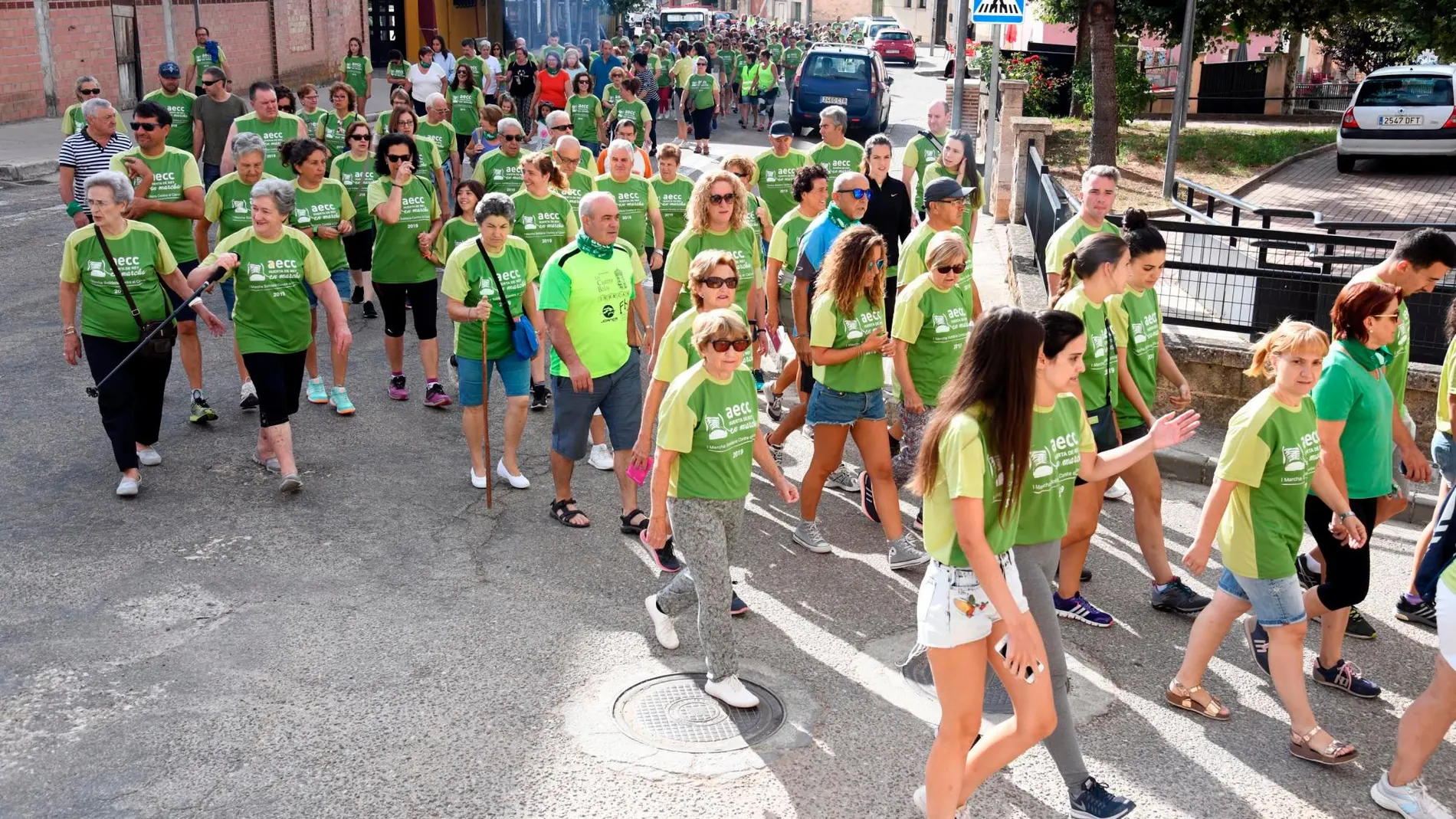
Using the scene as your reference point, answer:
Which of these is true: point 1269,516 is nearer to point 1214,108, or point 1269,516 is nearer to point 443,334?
point 443,334

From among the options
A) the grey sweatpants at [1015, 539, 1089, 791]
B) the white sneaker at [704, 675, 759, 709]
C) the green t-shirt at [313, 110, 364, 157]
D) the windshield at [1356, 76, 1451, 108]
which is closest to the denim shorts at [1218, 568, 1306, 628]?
the grey sweatpants at [1015, 539, 1089, 791]

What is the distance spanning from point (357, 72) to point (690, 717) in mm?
19018

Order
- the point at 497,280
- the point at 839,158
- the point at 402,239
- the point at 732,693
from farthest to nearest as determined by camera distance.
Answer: the point at 839,158 → the point at 402,239 → the point at 497,280 → the point at 732,693

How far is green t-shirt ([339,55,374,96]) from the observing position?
2203 cm

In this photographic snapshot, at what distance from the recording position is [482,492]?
8.05 meters

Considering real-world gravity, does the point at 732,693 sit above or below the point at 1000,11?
below

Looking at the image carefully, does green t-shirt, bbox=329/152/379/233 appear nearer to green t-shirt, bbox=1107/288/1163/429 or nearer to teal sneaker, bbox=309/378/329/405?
teal sneaker, bbox=309/378/329/405

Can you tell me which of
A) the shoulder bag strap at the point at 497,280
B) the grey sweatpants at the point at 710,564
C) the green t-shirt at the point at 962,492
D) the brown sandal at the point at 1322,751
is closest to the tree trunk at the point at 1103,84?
the shoulder bag strap at the point at 497,280

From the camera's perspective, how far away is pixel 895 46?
54344 mm

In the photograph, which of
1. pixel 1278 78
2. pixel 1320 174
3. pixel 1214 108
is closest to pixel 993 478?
pixel 1320 174

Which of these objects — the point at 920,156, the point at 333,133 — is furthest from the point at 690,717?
the point at 333,133

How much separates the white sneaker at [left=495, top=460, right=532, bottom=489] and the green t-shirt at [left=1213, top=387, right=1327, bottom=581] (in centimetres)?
418

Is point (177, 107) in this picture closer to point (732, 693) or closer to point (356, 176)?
point (356, 176)

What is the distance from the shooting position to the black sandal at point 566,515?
7508mm
